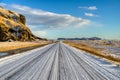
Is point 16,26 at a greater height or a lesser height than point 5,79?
greater

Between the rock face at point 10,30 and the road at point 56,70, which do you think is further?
the rock face at point 10,30

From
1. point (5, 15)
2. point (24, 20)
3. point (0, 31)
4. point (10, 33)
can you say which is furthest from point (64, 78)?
point (24, 20)

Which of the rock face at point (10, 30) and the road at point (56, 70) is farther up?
the rock face at point (10, 30)

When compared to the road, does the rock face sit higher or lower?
higher

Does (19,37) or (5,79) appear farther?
(19,37)

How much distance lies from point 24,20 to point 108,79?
601ft

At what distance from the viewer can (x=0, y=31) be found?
389 ft

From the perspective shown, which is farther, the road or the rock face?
the rock face

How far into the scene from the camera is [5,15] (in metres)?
159

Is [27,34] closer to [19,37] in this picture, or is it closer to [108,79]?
[19,37]

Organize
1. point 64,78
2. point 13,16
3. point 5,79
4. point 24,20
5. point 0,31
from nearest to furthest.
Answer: point 5,79, point 64,78, point 0,31, point 13,16, point 24,20

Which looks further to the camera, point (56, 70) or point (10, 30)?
point (10, 30)

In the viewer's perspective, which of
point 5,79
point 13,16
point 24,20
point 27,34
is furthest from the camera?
point 24,20

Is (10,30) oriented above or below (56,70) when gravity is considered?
above
